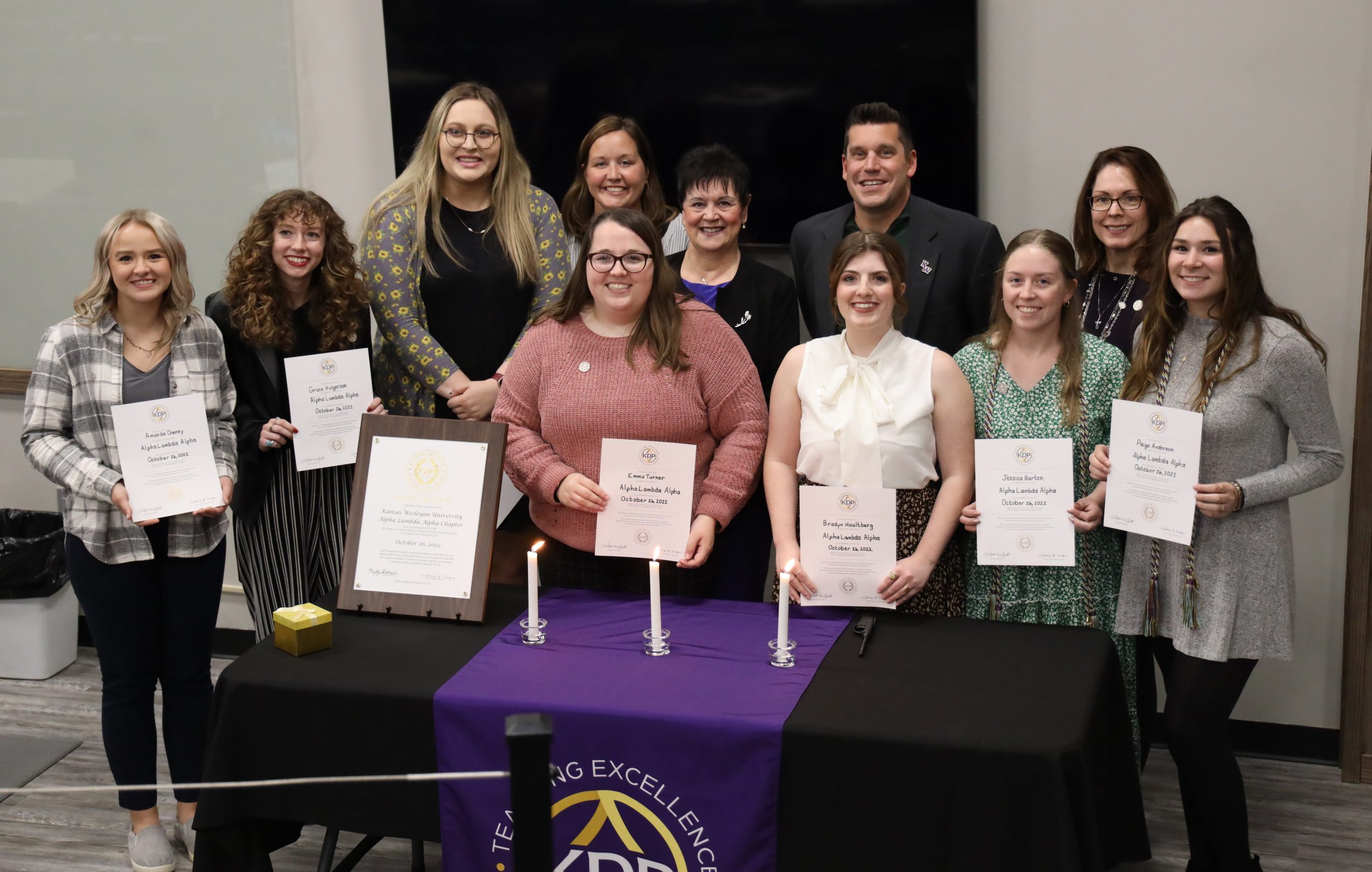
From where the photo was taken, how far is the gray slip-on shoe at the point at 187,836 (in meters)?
3.11

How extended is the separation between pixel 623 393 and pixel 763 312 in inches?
26.9

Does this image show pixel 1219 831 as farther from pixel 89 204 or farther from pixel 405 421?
pixel 89 204

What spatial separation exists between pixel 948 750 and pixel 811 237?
1.82m

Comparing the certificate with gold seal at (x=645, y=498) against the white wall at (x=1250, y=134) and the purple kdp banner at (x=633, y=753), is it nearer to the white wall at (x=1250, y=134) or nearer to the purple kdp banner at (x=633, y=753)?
the purple kdp banner at (x=633, y=753)

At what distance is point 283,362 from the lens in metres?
3.01

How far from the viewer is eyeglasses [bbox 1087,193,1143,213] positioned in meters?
2.91

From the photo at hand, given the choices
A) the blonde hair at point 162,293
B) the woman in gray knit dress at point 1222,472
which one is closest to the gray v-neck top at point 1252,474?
the woman in gray knit dress at point 1222,472

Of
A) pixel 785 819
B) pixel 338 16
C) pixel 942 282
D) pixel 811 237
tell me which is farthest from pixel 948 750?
pixel 338 16

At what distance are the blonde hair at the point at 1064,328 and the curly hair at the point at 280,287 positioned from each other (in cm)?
159

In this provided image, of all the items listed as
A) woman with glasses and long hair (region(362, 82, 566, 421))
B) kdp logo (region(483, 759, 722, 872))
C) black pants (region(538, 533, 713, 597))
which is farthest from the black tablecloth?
woman with glasses and long hair (region(362, 82, 566, 421))

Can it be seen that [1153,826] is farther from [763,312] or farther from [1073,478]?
[763,312]

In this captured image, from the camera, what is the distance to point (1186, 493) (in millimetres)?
2400

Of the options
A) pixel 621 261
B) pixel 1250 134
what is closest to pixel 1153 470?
pixel 621 261

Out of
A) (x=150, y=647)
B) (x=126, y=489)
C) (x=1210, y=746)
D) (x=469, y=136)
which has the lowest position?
(x=1210, y=746)
